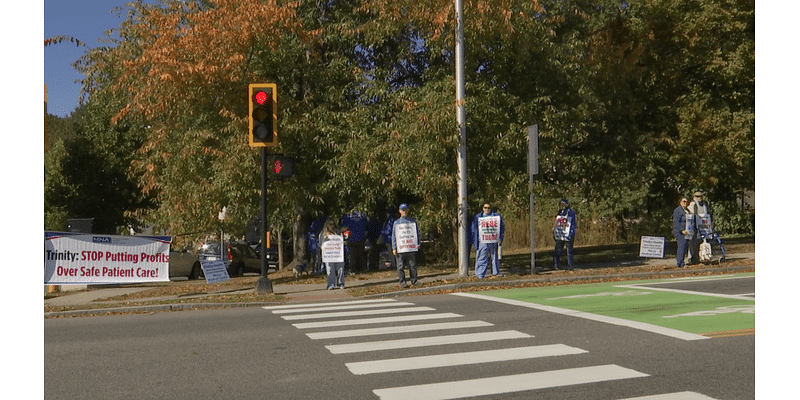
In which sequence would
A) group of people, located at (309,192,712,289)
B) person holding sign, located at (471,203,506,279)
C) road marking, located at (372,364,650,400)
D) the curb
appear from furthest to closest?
person holding sign, located at (471,203,506,279), group of people, located at (309,192,712,289), the curb, road marking, located at (372,364,650,400)

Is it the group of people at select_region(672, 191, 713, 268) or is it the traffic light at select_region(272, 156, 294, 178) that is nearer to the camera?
the traffic light at select_region(272, 156, 294, 178)

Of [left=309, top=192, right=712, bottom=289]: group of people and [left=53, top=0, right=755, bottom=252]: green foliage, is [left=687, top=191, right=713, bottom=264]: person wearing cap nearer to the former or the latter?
[left=309, top=192, right=712, bottom=289]: group of people

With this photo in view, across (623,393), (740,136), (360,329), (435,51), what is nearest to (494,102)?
(435,51)

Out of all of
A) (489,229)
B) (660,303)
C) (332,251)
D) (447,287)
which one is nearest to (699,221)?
(489,229)

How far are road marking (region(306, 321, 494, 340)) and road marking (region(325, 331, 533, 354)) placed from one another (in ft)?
2.14

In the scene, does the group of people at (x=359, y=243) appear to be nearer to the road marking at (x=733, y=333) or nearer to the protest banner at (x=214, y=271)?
the protest banner at (x=214, y=271)

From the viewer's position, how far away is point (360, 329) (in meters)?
9.99

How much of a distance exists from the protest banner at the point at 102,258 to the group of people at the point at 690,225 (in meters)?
12.0

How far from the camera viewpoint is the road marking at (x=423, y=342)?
8.48 m

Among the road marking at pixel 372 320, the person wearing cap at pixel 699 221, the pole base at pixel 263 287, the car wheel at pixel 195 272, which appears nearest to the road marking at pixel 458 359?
the road marking at pixel 372 320

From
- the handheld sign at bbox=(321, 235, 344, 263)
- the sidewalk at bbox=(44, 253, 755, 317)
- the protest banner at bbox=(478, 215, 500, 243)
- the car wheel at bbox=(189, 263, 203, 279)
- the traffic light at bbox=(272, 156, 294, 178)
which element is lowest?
the car wheel at bbox=(189, 263, 203, 279)

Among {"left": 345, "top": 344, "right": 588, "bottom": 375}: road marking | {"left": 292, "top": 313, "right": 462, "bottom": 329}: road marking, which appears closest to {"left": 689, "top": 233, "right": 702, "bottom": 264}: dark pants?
{"left": 292, "top": 313, "right": 462, "bottom": 329}: road marking

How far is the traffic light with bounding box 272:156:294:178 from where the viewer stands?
50.2 ft

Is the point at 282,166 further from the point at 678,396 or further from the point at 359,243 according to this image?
the point at 678,396
